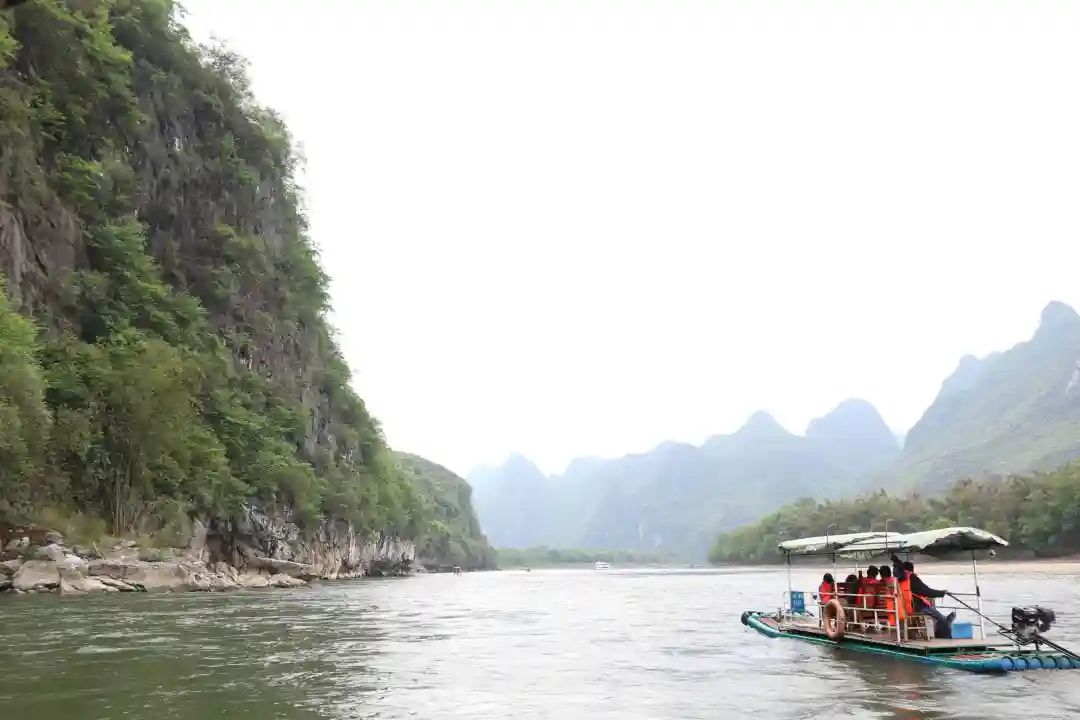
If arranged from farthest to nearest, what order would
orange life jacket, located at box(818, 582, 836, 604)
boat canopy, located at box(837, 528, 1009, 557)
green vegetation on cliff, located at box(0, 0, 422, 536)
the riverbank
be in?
1. green vegetation on cliff, located at box(0, 0, 422, 536)
2. the riverbank
3. orange life jacket, located at box(818, 582, 836, 604)
4. boat canopy, located at box(837, 528, 1009, 557)

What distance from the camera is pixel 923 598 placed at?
18.4m

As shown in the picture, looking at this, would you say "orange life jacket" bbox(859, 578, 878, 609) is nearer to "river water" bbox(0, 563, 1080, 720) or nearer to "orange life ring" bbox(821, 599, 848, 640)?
"orange life ring" bbox(821, 599, 848, 640)

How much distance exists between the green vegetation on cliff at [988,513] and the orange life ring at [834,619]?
65402 millimetres

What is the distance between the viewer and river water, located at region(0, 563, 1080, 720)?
39.0ft

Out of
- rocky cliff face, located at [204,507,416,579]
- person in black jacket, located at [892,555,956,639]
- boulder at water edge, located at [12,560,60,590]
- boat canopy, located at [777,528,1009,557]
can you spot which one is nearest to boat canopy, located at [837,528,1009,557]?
boat canopy, located at [777,528,1009,557]

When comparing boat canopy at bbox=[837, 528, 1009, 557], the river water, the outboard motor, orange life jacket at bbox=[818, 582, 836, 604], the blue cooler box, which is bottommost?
the river water

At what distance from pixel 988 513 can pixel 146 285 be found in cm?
10344

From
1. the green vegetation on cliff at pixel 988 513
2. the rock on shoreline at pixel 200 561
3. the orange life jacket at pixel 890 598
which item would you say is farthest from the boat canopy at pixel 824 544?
the green vegetation on cliff at pixel 988 513

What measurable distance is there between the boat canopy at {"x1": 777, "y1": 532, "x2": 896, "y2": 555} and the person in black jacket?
1989mm

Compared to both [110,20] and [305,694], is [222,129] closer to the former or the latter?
[110,20]

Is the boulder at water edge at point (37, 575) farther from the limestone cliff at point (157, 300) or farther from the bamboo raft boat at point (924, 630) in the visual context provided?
the bamboo raft boat at point (924, 630)

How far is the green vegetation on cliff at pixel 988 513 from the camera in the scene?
93250 millimetres

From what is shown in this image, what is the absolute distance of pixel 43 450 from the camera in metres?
37.6

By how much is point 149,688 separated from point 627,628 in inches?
678
